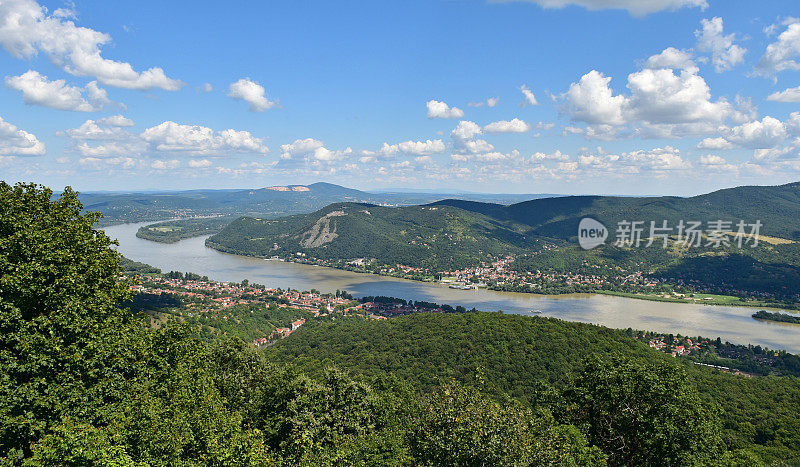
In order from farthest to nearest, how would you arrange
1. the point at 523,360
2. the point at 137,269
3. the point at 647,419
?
the point at 137,269, the point at 523,360, the point at 647,419

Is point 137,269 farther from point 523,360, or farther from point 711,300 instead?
point 711,300

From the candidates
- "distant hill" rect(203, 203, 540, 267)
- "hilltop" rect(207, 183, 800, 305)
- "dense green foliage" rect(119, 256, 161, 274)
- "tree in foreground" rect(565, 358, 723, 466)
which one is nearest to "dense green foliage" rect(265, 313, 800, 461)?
"tree in foreground" rect(565, 358, 723, 466)

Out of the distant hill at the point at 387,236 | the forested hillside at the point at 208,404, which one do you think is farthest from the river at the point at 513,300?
the forested hillside at the point at 208,404

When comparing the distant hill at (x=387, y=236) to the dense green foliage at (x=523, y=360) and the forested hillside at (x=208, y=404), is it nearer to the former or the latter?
the dense green foliage at (x=523, y=360)

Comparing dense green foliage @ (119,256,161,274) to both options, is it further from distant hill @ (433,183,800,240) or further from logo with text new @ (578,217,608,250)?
distant hill @ (433,183,800,240)

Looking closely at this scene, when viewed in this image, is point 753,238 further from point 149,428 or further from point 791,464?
point 149,428

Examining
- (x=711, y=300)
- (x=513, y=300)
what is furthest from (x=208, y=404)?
(x=711, y=300)
